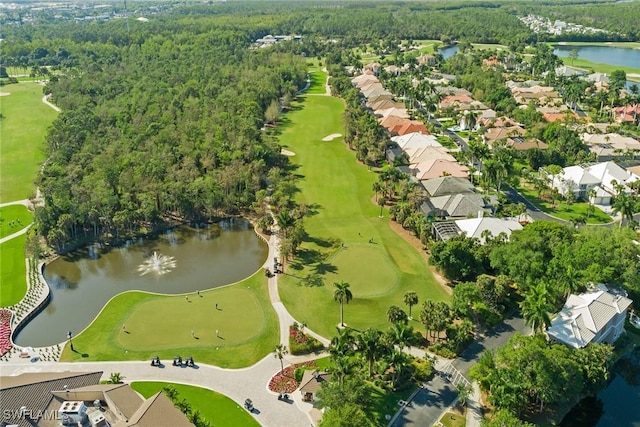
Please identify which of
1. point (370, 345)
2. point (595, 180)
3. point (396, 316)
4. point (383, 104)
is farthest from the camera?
point (383, 104)

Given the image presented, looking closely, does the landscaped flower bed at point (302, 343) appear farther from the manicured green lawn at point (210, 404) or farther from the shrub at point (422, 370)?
the shrub at point (422, 370)

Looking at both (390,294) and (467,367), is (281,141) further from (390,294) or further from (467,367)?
(467,367)

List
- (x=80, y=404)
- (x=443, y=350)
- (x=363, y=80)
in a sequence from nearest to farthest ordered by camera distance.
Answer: (x=80, y=404)
(x=443, y=350)
(x=363, y=80)

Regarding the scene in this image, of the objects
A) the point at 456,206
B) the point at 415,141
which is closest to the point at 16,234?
the point at 456,206

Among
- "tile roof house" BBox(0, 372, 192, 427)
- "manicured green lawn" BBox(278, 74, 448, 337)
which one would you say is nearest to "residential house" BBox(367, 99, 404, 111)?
"manicured green lawn" BBox(278, 74, 448, 337)

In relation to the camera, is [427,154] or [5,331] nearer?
[5,331]

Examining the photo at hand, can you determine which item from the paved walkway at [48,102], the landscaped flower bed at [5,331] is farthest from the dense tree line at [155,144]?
the landscaped flower bed at [5,331]

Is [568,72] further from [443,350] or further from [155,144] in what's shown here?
[443,350]
